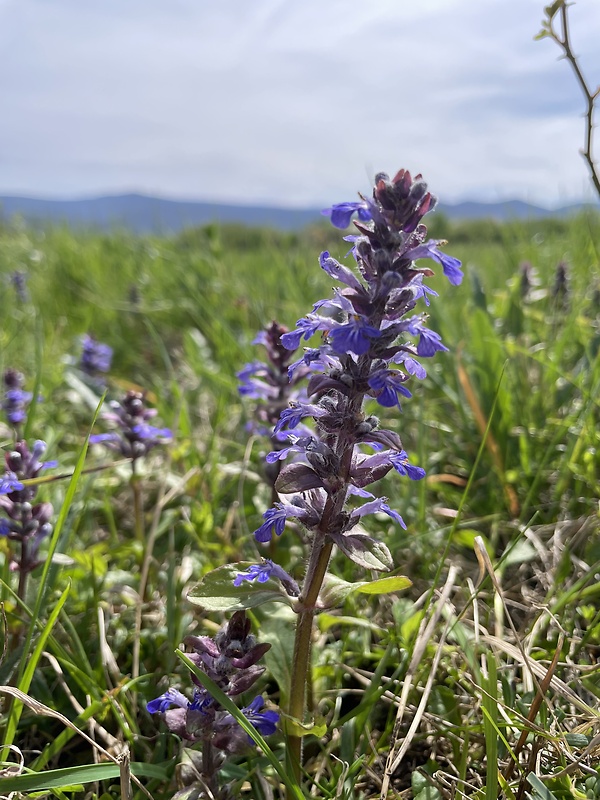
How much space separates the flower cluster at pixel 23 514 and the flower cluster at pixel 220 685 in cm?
80

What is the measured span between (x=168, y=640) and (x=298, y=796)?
89 centimetres

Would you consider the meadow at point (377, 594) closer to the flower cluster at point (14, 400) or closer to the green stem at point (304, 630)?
the green stem at point (304, 630)

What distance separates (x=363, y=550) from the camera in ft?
4.98

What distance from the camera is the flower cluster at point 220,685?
1517 mm

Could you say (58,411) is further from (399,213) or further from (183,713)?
(399,213)

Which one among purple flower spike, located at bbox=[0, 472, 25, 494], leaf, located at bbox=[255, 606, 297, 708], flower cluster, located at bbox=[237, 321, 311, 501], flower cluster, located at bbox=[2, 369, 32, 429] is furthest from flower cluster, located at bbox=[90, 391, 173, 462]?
leaf, located at bbox=[255, 606, 297, 708]

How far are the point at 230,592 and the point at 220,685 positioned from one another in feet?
0.75

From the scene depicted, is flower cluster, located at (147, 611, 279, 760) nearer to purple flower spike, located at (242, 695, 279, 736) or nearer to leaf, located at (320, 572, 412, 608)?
purple flower spike, located at (242, 695, 279, 736)

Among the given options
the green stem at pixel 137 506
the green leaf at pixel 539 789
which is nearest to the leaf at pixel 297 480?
the green leaf at pixel 539 789

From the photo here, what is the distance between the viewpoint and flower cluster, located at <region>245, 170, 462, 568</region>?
4.61 feet

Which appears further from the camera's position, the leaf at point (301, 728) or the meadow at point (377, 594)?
the meadow at point (377, 594)

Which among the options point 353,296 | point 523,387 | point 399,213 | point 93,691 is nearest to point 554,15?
point 399,213

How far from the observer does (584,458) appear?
267cm

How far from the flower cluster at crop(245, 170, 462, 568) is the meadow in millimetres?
304
